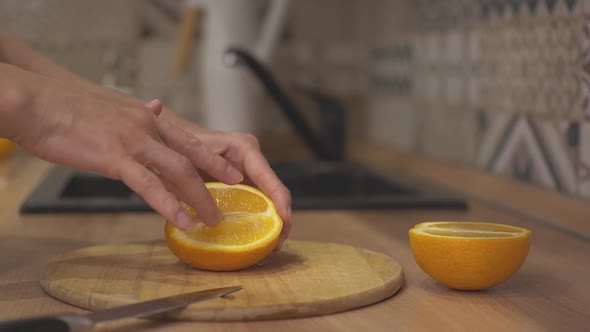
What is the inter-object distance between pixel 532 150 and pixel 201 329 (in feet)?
2.73

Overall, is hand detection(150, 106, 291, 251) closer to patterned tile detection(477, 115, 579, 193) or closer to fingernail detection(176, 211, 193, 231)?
fingernail detection(176, 211, 193, 231)

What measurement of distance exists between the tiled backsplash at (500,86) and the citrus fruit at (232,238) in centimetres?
52

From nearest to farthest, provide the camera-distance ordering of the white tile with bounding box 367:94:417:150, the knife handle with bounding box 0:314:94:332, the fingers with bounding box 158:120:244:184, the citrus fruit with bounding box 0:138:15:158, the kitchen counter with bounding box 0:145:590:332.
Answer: the knife handle with bounding box 0:314:94:332, the kitchen counter with bounding box 0:145:590:332, the fingers with bounding box 158:120:244:184, the citrus fruit with bounding box 0:138:15:158, the white tile with bounding box 367:94:417:150

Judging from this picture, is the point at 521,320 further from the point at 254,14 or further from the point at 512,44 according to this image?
the point at 254,14

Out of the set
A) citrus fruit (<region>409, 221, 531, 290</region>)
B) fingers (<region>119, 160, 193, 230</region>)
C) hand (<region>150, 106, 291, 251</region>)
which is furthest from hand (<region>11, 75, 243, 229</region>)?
citrus fruit (<region>409, 221, 531, 290</region>)

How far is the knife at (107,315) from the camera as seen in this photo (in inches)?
24.1

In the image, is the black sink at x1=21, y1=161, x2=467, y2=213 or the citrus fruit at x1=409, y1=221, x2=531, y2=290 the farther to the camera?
the black sink at x1=21, y1=161, x2=467, y2=213

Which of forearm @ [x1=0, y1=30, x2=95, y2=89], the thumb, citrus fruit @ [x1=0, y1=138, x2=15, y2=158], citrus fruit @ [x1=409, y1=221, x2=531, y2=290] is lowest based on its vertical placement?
citrus fruit @ [x1=0, y1=138, x2=15, y2=158]

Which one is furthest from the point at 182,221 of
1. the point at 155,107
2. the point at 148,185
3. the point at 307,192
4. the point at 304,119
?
the point at 304,119

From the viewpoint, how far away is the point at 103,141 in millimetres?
775

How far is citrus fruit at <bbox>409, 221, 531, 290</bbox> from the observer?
30.9 inches

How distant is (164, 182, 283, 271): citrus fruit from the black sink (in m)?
0.37

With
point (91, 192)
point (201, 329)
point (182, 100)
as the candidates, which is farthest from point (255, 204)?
point (182, 100)

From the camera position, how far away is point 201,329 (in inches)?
27.5
